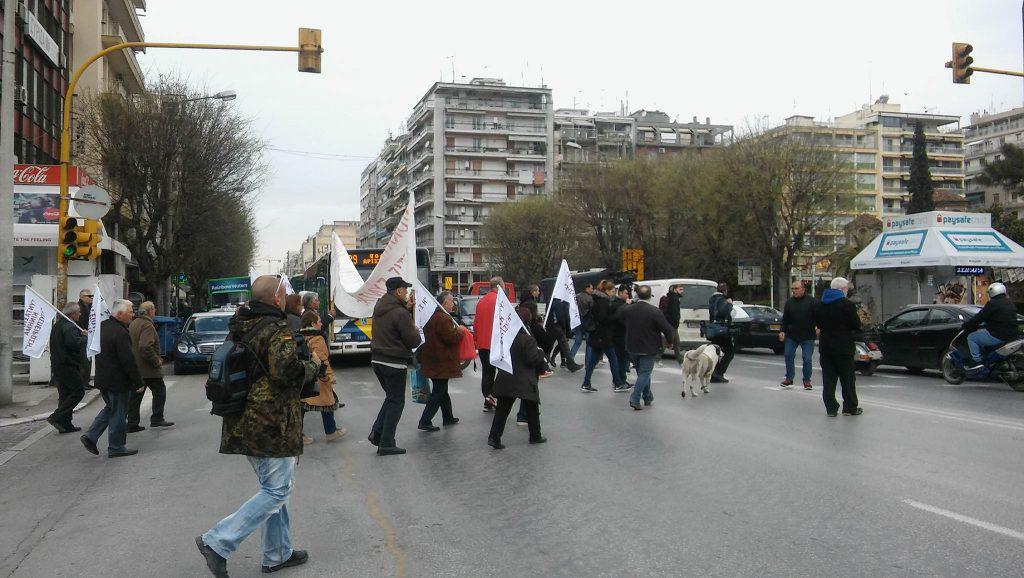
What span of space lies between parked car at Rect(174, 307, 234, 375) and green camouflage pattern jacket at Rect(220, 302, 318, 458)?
54.2 feet

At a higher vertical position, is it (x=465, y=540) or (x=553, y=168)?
(x=553, y=168)

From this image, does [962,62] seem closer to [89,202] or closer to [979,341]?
[979,341]

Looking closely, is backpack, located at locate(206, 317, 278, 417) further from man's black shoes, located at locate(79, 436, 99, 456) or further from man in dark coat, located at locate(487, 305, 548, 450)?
man's black shoes, located at locate(79, 436, 99, 456)

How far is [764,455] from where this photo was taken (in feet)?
27.0

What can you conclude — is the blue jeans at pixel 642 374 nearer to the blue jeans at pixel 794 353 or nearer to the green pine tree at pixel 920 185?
the blue jeans at pixel 794 353

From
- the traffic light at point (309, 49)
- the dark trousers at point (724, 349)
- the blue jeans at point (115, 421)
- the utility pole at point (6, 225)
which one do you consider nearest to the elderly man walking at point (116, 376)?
the blue jeans at point (115, 421)

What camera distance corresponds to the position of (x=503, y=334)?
29.9ft

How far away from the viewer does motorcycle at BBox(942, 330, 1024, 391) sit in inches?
547

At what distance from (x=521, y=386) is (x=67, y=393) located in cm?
603

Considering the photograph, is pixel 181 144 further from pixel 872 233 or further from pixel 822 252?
pixel 872 233

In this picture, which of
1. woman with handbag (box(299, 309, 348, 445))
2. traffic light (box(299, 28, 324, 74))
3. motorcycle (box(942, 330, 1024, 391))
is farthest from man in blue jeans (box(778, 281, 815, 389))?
traffic light (box(299, 28, 324, 74))

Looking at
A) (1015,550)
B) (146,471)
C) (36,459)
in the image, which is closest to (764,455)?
(1015,550)

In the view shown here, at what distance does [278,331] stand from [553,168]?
9584cm

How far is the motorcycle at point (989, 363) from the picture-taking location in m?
13.9
